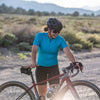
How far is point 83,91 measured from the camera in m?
2.83

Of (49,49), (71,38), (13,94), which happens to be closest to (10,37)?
(71,38)

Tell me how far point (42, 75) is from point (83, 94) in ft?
2.26

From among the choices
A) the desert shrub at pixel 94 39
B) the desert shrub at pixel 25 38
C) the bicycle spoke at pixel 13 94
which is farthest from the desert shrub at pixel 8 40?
the bicycle spoke at pixel 13 94

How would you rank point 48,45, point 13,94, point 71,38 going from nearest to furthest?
1. point 48,45
2. point 13,94
3. point 71,38

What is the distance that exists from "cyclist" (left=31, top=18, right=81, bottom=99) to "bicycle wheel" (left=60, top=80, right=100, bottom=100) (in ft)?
1.08

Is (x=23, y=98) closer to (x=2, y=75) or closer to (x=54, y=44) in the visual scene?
(x=54, y=44)

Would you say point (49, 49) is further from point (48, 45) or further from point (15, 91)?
point (15, 91)

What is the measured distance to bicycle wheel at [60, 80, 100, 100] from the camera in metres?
2.58

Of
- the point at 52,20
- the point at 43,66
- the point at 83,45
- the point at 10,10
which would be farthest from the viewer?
the point at 10,10

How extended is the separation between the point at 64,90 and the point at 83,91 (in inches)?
12.2

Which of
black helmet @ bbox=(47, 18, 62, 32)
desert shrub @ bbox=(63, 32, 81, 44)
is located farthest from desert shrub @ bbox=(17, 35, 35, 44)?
black helmet @ bbox=(47, 18, 62, 32)

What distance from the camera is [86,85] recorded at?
2623mm

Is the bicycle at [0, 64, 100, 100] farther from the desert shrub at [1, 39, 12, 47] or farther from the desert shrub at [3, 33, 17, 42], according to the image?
the desert shrub at [3, 33, 17, 42]

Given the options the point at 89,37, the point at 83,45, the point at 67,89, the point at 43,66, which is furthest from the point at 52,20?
the point at 89,37
